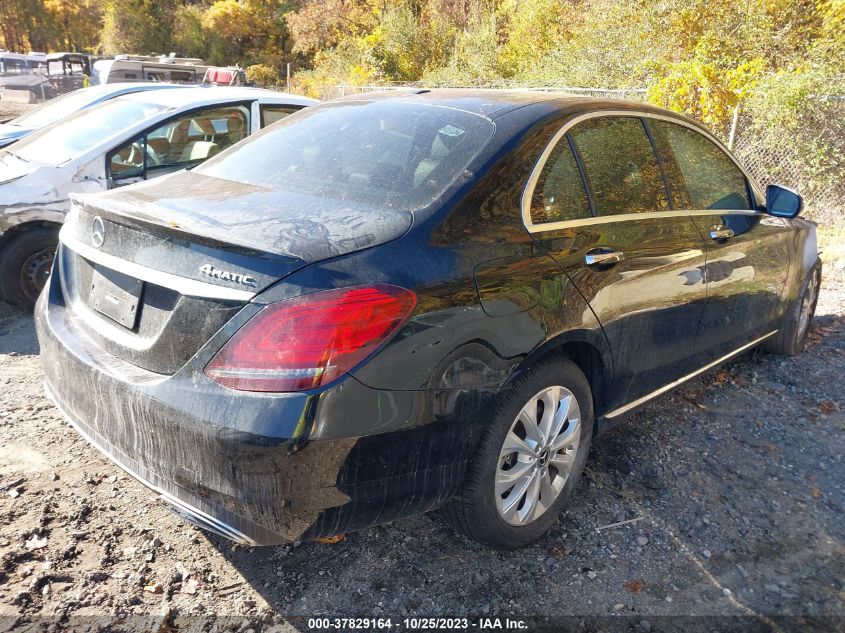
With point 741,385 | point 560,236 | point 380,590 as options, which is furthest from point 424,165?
point 741,385

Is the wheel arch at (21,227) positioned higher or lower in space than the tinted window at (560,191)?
lower

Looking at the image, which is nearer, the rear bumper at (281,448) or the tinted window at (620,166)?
the rear bumper at (281,448)

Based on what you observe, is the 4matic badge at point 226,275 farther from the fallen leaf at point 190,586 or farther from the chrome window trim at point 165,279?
the fallen leaf at point 190,586

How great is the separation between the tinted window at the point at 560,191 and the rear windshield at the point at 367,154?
11.4 inches

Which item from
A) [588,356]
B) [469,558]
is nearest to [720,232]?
[588,356]

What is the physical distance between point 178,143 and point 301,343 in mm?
4439

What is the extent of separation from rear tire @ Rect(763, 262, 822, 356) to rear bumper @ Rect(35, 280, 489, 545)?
3274mm

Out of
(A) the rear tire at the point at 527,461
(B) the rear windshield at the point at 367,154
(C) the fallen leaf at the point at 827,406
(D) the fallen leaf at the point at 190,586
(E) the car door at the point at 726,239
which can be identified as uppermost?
(B) the rear windshield at the point at 367,154

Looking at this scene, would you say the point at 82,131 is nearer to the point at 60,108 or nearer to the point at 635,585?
the point at 60,108

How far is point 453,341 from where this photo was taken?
2.16 m

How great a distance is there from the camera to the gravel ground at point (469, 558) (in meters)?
2.37

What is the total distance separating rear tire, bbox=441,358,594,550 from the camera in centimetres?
238

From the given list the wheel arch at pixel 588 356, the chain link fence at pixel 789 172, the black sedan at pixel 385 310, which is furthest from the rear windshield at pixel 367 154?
the chain link fence at pixel 789 172

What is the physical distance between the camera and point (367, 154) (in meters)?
2.75
